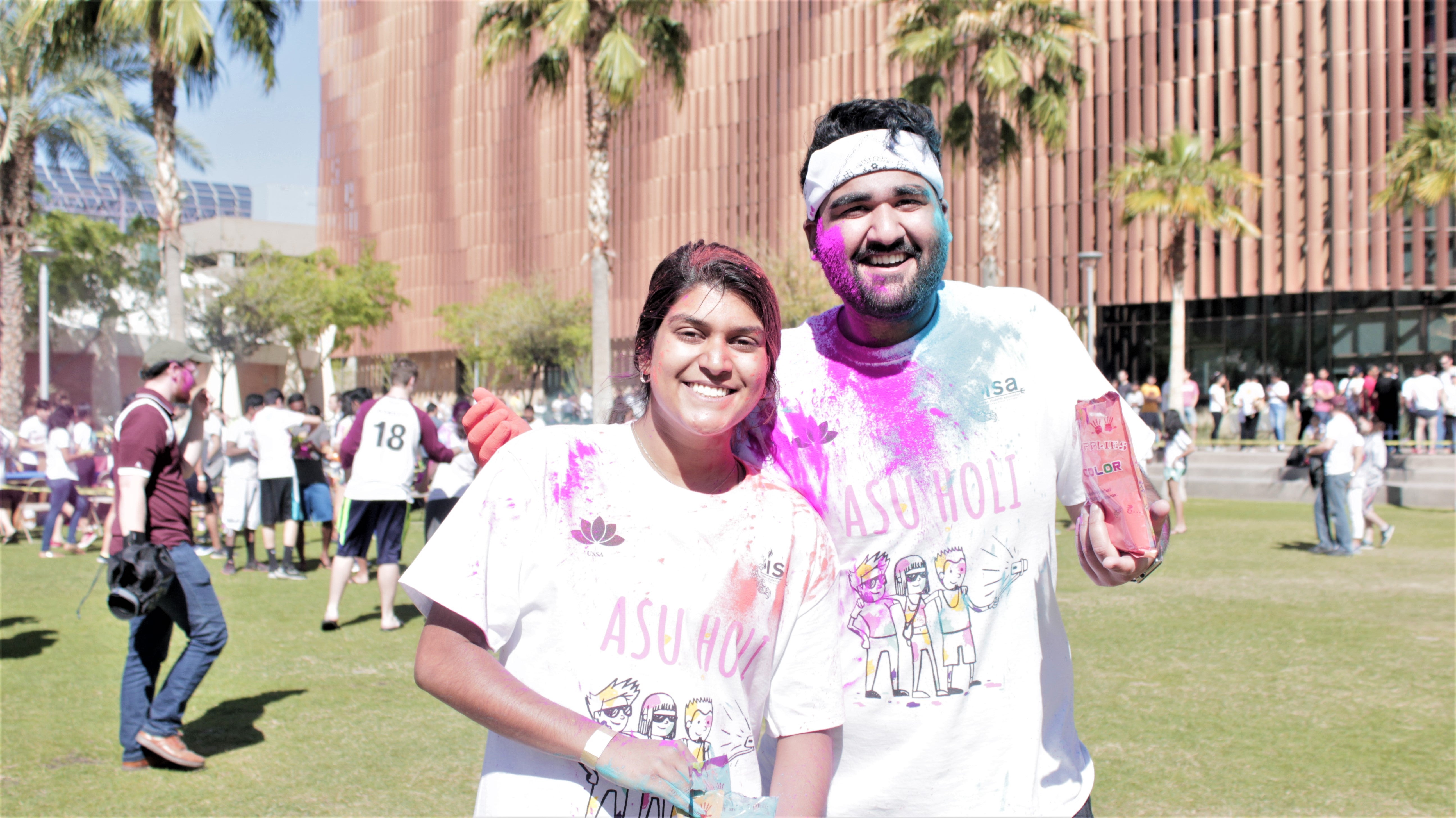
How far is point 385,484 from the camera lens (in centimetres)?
857

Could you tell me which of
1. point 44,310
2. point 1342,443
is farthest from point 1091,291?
point 44,310

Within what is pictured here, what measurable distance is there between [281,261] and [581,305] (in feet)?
40.4

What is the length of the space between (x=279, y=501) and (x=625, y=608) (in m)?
10.6

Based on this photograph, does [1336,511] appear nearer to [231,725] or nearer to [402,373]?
[402,373]

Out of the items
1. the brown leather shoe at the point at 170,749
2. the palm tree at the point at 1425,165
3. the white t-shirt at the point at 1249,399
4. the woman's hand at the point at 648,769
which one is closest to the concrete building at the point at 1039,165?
the palm tree at the point at 1425,165

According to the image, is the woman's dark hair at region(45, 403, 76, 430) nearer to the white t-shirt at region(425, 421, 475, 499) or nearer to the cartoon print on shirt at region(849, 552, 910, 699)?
the white t-shirt at region(425, 421, 475, 499)

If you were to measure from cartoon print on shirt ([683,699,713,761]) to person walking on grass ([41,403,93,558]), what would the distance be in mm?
13442

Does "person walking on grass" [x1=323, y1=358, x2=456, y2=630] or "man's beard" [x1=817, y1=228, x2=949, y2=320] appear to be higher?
"man's beard" [x1=817, y1=228, x2=949, y2=320]

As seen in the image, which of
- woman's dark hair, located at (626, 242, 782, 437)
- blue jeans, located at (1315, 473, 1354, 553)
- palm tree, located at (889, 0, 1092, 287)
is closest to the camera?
woman's dark hair, located at (626, 242, 782, 437)

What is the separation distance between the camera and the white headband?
2.06m

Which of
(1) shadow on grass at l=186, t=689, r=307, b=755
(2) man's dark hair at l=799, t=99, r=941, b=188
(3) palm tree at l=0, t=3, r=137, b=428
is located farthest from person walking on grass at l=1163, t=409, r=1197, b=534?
(3) palm tree at l=0, t=3, r=137, b=428

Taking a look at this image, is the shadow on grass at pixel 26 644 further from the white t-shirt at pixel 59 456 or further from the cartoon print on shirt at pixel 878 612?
the cartoon print on shirt at pixel 878 612

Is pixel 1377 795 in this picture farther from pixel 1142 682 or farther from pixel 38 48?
pixel 38 48

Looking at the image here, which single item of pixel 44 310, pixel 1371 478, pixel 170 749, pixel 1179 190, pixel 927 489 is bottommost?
pixel 170 749
